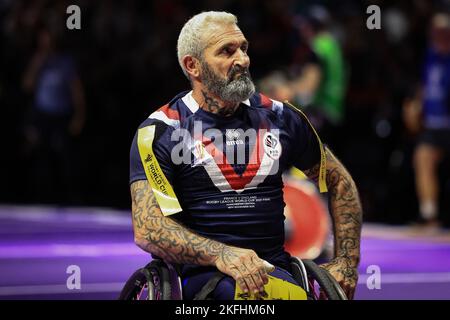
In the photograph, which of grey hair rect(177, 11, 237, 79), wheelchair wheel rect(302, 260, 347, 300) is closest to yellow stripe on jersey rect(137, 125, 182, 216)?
grey hair rect(177, 11, 237, 79)

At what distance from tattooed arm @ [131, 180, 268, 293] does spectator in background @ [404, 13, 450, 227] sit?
18.5 feet

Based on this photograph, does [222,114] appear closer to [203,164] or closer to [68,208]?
[203,164]

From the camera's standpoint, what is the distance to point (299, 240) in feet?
23.9

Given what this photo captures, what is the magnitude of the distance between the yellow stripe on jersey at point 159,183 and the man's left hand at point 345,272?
659 mm

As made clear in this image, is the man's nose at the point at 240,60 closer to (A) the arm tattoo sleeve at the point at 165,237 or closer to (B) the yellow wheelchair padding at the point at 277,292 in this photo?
(A) the arm tattoo sleeve at the point at 165,237

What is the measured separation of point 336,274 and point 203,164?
26.4 inches

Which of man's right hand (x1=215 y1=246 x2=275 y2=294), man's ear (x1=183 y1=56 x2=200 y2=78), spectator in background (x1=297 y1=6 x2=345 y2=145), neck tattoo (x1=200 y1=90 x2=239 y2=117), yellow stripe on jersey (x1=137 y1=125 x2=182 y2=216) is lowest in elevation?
man's right hand (x1=215 y1=246 x2=275 y2=294)

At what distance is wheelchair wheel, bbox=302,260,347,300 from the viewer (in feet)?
14.4

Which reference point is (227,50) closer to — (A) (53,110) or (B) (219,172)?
(B) (219,172)

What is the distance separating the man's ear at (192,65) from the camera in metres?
4.71

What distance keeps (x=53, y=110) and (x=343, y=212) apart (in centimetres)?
698

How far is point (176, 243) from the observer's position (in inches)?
175

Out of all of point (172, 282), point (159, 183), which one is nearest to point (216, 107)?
point (159, 183)

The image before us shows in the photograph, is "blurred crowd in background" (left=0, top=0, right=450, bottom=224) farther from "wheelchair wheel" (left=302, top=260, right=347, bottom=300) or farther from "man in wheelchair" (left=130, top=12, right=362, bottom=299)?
"wheelchair wheel" (left=302, top=260, right=347, bottom=300)
